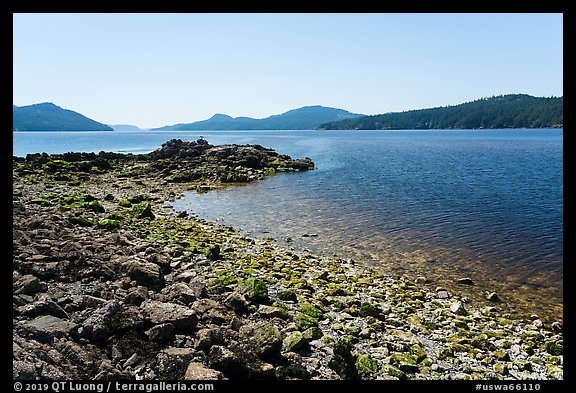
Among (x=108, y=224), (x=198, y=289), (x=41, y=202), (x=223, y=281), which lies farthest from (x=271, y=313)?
(x=41, y=202)

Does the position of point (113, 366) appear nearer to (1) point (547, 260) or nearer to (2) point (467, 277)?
(2) point (467, 277)

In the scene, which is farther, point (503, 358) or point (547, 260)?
point (547, 260)

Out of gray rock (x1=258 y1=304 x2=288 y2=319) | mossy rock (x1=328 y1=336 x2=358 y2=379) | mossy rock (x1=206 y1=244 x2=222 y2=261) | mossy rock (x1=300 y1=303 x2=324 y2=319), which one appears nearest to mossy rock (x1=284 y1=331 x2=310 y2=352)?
mossy rock (x1=328 y1=336 x2=358 y2=379)

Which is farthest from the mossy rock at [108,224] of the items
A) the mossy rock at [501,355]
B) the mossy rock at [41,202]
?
the mossy rock at [501,355]

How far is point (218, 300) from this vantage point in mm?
11367

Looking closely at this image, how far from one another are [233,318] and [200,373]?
294 centimetres

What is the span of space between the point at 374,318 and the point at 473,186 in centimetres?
3478

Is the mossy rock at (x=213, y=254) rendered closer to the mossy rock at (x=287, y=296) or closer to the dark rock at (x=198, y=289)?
the dark rock at (x=198, y=289)

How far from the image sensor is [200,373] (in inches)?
260

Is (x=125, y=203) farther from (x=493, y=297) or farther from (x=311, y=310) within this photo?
(x=493, y=297)

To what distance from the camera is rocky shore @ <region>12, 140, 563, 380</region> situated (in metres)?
7.19

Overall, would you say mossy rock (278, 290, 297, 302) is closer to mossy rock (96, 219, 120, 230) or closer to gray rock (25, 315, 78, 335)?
gray rock (25, 315, 78, 335)

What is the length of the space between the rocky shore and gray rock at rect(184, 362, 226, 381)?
2cm
